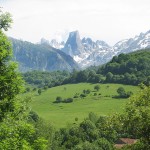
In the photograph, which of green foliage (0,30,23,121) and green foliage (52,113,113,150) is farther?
green foliage (52,113,113,150)

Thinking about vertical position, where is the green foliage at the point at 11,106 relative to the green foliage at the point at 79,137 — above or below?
above

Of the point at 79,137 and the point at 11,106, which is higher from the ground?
the point at 11,106

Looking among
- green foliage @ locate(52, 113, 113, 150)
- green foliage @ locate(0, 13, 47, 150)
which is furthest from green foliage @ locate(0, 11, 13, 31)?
green foliage @ locate(52, 113, 113, 150)

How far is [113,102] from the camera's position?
192 m

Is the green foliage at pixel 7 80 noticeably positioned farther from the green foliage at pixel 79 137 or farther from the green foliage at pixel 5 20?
the green foliage at pixel 79 137

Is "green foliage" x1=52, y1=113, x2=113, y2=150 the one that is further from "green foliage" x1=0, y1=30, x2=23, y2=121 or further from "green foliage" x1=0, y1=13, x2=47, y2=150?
"green foliage" x1=0, y1=30, x2=23, y2=121

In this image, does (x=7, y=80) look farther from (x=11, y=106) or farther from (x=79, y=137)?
(x=79, y=137)

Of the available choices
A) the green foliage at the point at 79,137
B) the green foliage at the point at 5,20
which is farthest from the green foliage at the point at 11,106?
the green foliage at the point at 79,137

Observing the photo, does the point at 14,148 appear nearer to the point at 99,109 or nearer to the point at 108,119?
the point at 108,119

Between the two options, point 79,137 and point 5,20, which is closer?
point 5,20

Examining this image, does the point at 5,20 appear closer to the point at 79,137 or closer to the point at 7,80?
the point at 7,80

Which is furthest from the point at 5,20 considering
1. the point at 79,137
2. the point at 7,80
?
the point at 79,137

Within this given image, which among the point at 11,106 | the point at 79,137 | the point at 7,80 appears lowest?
the point at 79,137

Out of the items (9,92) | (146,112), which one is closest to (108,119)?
(146,112)
